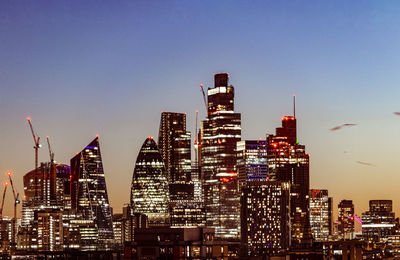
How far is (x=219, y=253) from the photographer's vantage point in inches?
5615

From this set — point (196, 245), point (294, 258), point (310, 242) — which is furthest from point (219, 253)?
point (310, 242)

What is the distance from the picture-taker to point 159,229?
137m

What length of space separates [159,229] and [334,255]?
5423cm

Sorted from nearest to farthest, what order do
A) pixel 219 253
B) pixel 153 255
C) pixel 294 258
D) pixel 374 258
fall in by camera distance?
1. pixel 153 255
2. pixel 219 253
3. pixel 294 258
4. pixel 374 258

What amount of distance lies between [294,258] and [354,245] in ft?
36.3

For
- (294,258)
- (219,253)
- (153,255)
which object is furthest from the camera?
(294,258)

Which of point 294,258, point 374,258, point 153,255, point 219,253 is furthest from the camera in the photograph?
point 374,258

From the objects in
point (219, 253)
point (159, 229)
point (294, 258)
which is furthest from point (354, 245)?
point (159, 229)

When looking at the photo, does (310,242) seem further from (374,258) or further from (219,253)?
(219,253)

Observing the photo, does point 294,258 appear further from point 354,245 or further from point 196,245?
point 196,245

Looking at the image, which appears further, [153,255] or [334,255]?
[334,255]

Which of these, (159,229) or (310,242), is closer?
(159,229)

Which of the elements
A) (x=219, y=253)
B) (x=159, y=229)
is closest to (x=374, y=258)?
(x=219, y=253)

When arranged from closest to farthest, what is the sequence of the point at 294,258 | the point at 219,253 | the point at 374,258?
the point at 219,253
the point at 294,258
the point at 374,258
